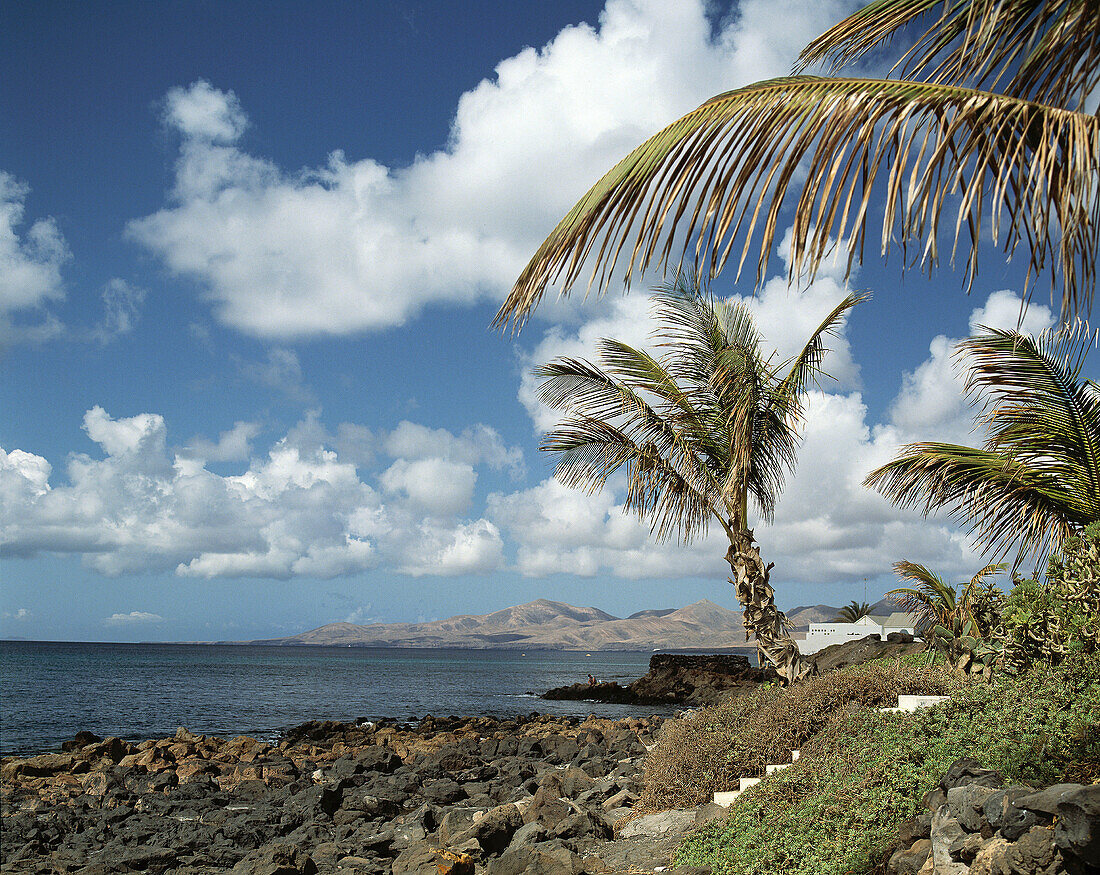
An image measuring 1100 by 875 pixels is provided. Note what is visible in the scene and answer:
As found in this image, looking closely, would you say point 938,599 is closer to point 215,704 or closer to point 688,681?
point 688,681

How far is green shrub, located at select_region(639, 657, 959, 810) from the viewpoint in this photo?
9141 millimetres

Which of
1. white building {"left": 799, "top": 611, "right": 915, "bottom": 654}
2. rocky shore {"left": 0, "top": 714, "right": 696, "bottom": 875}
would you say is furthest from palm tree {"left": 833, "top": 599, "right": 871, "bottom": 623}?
rocky shore {"left": 0, "top": 714, "right": 696, "bottom": 875}

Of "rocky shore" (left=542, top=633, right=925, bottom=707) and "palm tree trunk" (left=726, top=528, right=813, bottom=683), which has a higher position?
"palm tree trunk" (left=726, top=528, right=813, bottom=683)

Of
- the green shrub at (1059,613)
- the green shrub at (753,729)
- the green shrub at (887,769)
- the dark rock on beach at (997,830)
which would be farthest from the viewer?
the green shrub at (753,729)

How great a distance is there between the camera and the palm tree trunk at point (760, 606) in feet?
40.6

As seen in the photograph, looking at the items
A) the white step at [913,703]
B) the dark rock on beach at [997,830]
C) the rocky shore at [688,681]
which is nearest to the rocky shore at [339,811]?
the white step at [913,703]

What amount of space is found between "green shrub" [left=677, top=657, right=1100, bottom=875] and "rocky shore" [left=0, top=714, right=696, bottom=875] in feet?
4.69

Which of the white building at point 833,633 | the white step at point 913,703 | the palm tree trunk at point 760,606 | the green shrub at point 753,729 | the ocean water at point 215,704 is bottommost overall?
the ocean water at point 215,704

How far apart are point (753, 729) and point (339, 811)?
20.4 ft

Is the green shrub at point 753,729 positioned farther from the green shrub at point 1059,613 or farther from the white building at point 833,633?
the white building at point 833,633

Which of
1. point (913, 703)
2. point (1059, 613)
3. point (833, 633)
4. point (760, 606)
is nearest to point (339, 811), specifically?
point (760, 606)

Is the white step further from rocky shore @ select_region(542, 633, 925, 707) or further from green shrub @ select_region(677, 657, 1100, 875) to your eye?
rocky shore @ select_region(542, 633, 925, 707)

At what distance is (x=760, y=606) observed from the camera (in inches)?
491

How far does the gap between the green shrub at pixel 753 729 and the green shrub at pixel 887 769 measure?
89 cm
